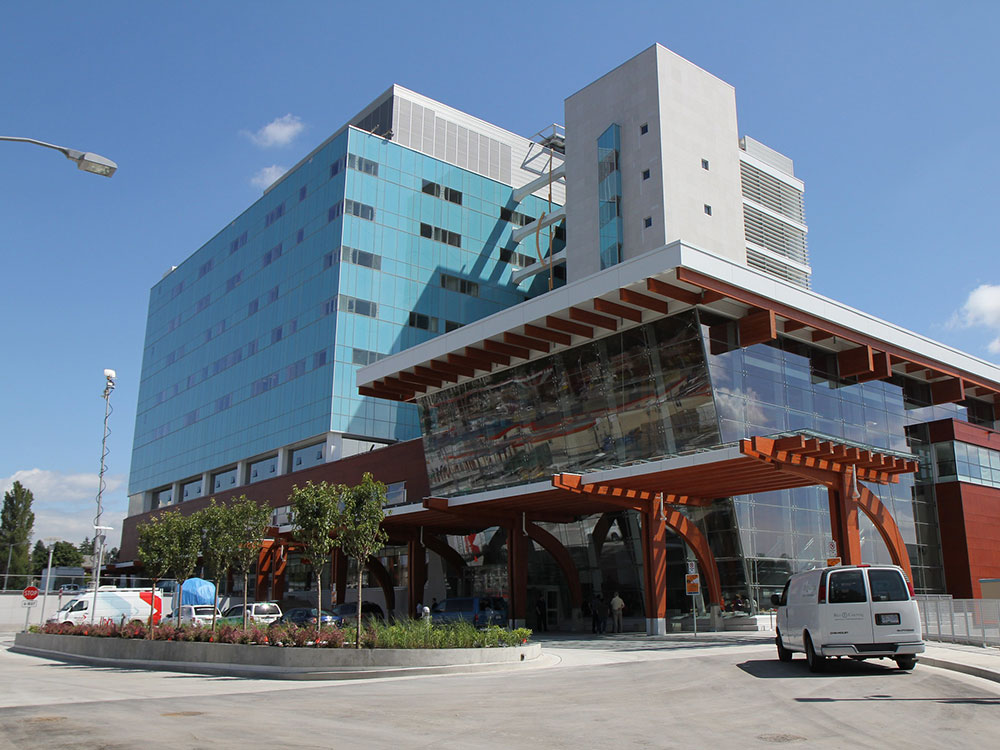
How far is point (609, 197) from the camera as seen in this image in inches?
2069

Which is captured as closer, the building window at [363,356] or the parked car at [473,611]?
the parked car at [473,611]

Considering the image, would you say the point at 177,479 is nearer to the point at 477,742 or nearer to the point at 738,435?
the point at 738,435

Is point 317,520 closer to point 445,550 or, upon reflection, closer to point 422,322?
point 445,550

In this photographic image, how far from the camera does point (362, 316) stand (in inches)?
2475

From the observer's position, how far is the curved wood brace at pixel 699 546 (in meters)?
32.5

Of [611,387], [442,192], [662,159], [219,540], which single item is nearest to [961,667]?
[611,387]

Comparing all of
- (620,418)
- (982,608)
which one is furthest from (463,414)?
(982,608)

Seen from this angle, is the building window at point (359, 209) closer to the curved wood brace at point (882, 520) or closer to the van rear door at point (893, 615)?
the curved wood brace at point (882, 520)

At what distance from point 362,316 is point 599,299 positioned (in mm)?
32282

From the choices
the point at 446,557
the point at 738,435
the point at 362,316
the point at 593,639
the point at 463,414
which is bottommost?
the point at 593,639

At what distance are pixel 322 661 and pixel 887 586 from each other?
12.2 metres

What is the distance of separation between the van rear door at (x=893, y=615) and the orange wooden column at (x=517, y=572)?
2184 cm

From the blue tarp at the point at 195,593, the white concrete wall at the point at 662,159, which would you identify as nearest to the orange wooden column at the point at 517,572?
the white concrete wall at the point at 662,159

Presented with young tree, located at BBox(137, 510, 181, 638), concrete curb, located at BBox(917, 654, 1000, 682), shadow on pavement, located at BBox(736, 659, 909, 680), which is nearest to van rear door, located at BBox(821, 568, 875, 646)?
shadow on pavement, located at BBox(736, 659, 909, 680)
